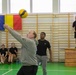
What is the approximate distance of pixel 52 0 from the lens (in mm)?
15578

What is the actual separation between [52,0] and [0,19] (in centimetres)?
374

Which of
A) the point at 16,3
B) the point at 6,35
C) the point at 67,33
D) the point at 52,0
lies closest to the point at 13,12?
the point at 16,3

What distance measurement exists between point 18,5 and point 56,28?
3.16 m

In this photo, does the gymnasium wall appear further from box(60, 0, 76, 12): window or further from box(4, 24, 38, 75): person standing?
box(4, 24, 38, 75): person standing

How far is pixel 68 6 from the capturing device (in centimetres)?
1539

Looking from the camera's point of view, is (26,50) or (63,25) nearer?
(26,50)

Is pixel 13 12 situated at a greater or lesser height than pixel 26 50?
greater

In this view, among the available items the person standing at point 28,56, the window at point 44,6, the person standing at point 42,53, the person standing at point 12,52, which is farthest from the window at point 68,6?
the person standing at point 28,56

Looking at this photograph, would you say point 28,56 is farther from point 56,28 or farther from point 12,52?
point 56,28

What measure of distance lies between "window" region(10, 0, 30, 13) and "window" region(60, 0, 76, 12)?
238 centimetres

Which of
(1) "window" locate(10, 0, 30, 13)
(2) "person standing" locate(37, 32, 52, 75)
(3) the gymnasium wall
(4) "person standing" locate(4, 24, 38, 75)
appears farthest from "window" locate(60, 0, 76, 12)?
(4) "person standing" locate(4, 24, 38, 75)

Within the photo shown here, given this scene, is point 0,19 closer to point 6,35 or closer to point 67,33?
point 6,35

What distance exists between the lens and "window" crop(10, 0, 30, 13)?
16000mm

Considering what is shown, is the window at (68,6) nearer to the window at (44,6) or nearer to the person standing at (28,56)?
the window at (44,6)
